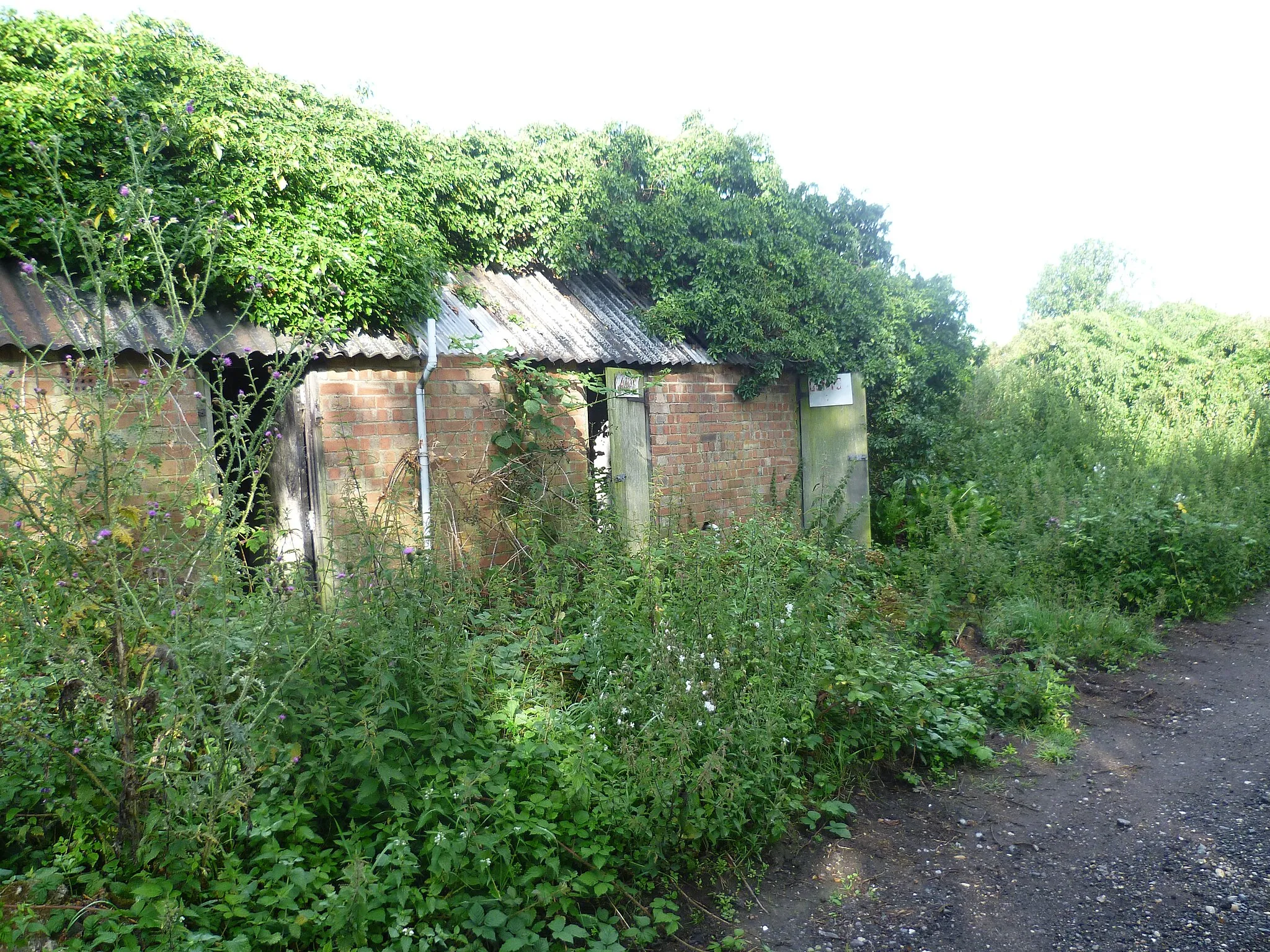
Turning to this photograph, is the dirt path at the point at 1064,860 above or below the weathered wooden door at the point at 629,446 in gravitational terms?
below

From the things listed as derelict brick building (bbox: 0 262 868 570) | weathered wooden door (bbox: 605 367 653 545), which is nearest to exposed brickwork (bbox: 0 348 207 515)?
derelict brick building (bbox: 0 262 868 570)

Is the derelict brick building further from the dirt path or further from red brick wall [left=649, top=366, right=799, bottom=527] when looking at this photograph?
the dirt path

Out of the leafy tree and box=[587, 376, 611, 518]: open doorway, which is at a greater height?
the leafy tree

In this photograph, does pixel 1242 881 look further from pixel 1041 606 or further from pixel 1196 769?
pixel 1041 606

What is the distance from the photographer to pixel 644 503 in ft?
26.1

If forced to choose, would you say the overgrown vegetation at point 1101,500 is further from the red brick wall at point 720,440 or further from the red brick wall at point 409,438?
the red brick wall at point 409,438

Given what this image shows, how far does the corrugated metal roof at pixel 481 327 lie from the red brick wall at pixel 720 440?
1.16 feet

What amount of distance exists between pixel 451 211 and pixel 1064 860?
22.3 feet

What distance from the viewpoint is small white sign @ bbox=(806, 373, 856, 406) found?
9.58 m

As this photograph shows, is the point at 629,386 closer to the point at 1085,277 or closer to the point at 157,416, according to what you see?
the point at 157,416

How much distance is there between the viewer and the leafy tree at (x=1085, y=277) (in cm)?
3203

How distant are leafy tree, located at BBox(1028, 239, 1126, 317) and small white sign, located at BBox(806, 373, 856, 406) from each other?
27.0m

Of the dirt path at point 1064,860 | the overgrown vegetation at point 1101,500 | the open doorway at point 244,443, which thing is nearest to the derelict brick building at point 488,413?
the open doorway at point 244,443

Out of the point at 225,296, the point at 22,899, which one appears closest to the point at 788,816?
Answer: the point at 22,899
